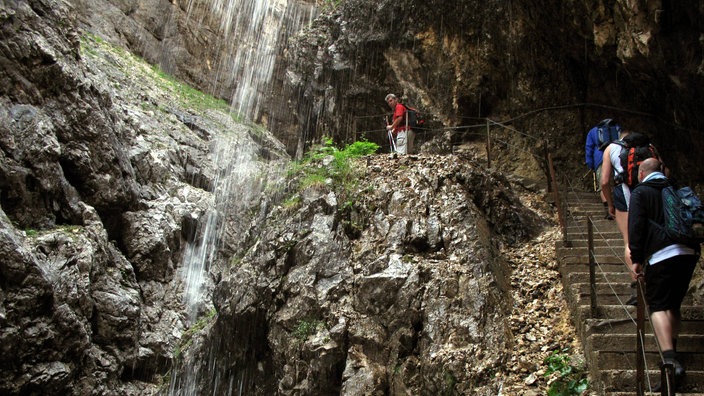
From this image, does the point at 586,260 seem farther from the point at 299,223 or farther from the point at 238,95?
the point at 238,95

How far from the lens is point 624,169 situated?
568 centimetres

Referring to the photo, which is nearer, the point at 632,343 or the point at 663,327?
the point at 663,327

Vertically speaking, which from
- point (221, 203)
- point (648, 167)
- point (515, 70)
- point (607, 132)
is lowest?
point (648, 167)

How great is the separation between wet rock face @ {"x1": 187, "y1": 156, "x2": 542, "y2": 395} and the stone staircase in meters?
0.94

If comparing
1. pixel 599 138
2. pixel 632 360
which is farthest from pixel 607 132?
pixel 632 360

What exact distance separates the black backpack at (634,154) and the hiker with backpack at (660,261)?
640 millimetres

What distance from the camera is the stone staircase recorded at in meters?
4.97

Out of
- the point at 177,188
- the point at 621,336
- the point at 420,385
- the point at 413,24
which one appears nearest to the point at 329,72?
the point at 413,24

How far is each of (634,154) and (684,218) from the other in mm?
1105

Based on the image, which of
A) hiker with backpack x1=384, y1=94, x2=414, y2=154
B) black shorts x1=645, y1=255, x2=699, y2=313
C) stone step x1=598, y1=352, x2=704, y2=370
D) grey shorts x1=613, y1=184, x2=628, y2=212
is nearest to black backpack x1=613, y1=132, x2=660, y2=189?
grey shorts x1=613, y1=184, x2=628, y2=212

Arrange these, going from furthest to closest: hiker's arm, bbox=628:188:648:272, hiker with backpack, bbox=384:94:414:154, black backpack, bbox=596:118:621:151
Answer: hiker with backpack, bbox=384:94:414:154, black backpack, bbox=596:118:621:151, hiker's arm, bbox=628:188:648:272

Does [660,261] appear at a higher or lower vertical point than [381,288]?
higher

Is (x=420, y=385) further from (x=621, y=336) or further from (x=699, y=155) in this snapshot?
(x=699, y=155)

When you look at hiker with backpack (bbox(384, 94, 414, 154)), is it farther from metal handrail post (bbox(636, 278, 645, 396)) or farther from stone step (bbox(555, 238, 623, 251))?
metal handrail post (bbox(636, 278, 645, 396))
